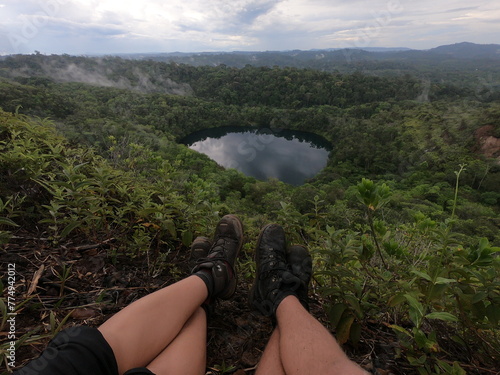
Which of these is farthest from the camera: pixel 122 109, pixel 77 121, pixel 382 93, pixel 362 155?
pixel 382 93

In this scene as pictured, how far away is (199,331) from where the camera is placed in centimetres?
128

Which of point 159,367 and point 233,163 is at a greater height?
point 159,367

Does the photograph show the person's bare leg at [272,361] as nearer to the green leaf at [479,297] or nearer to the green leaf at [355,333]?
the green leaf at [355,333]

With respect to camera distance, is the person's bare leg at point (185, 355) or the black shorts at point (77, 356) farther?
the person's bare leg at point (185, 355)

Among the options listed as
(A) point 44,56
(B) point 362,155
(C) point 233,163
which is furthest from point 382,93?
(A) point 44,56

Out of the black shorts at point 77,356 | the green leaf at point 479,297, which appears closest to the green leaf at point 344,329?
the green leaf at point 479,297

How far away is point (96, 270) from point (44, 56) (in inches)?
4182

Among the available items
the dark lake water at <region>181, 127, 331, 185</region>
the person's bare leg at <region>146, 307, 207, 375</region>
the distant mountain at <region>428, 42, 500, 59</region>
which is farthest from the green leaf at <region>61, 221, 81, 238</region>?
the distant mountain at <region>428, 42, 500, 59</region>

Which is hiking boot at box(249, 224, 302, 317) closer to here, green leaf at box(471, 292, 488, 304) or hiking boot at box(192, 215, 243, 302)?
hiking boot at box(192, 215, 243, 302)

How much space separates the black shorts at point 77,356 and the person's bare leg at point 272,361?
0.48 m

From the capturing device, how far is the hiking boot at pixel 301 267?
1.50m

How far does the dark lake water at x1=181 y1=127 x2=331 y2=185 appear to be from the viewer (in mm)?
34531

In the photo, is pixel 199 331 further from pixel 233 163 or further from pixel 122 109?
pixel 122 109

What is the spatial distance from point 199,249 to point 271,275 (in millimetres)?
544
